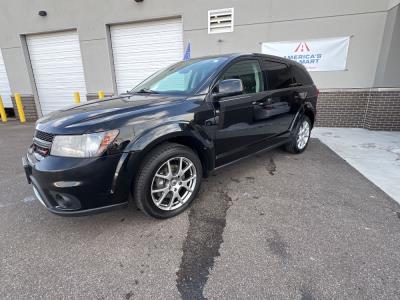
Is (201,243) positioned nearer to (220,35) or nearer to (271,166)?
(271,166)

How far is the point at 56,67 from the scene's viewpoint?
912 centimetres

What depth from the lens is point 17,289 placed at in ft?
5.66

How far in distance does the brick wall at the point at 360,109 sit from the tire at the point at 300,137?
2885mm

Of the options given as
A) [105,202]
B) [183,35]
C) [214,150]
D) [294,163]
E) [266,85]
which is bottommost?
[294,163]

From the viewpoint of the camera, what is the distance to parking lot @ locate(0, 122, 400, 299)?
172 cm

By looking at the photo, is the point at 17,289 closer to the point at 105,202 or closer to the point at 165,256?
the point at 105,202

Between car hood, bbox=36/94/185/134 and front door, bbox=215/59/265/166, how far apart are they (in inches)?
23.2

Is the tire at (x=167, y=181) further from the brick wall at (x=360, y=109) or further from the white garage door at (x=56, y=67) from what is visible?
the white garage door at (x=56, y=67)

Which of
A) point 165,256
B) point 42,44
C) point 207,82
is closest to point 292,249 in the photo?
point 165,256

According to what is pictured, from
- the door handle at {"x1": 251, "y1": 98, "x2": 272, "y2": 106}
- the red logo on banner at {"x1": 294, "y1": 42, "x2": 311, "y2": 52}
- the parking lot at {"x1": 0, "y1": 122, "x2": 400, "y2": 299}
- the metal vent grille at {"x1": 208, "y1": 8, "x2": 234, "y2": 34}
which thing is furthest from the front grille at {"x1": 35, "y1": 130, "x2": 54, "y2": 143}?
the red logo on banner at {"x1": 294, "y1": 42, "x2": 311, "y2": 52}

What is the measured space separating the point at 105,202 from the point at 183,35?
21.9ft

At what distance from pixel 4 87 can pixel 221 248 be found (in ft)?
40.0

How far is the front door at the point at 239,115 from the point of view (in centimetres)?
279

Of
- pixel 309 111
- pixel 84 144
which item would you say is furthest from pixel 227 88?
pixel 309 111
